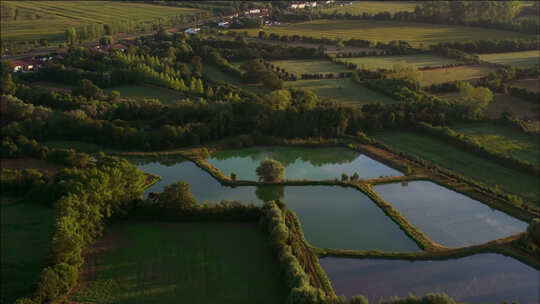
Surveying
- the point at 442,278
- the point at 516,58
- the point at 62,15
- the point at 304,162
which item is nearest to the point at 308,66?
the point at 304,162

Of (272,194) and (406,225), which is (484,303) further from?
(272,194)

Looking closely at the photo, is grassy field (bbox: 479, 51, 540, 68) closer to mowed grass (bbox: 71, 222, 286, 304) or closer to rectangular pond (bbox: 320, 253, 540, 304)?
rectangular pond (bbox: 320, 253, 540, 304)

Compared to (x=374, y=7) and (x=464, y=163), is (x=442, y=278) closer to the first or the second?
(x=464, y=163)

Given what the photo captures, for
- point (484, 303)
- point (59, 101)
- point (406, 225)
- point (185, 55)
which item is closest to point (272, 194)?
point (406, 225)

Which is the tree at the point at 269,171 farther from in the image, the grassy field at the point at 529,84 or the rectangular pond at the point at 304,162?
the grassy field at the point at 529,84

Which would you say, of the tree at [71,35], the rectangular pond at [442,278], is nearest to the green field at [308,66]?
the tree at [71,35]

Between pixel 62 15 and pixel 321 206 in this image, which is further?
pixel 62 15
